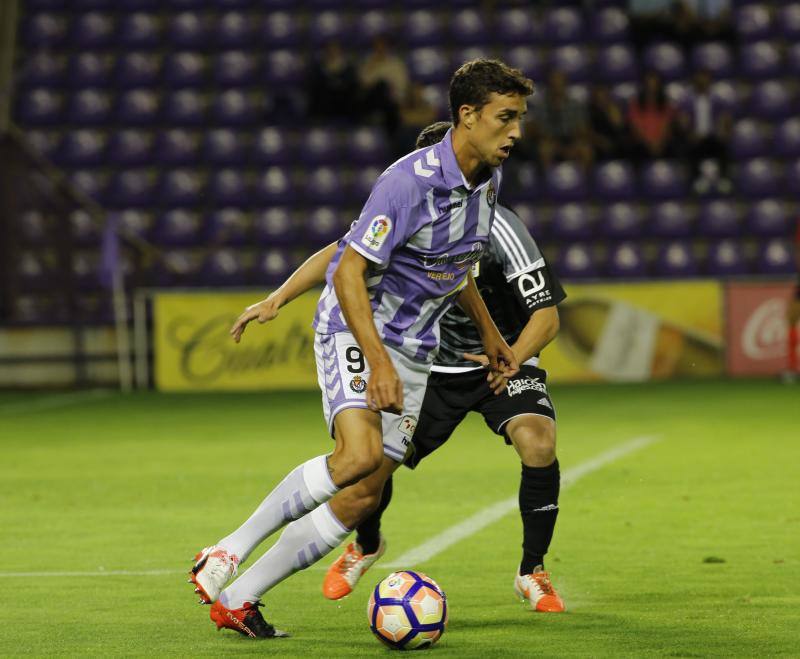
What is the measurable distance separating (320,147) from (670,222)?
426 centimetres

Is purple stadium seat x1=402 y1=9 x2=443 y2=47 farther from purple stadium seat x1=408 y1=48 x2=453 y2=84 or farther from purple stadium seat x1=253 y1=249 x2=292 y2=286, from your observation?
purple stadium seat x1=253 y1=249 x2=292 y2=286

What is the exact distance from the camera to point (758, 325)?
15.9 meters

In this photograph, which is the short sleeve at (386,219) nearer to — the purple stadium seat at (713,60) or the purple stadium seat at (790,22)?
the purple stadium seat at (713,60)

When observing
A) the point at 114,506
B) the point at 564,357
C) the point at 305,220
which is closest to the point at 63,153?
the point at 305,220

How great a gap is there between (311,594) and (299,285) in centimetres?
126

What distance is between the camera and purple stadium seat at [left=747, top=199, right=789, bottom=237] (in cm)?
1819

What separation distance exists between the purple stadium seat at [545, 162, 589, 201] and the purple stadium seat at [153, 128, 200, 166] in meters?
4.27

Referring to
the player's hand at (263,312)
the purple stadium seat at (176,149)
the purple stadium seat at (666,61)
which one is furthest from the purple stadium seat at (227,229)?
the player's hand at (263,312)

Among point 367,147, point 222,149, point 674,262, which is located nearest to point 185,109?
point 222,149

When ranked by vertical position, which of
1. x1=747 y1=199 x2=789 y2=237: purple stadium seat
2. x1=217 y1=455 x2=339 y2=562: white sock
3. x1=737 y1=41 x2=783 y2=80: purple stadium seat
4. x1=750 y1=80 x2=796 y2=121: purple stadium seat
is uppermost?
x1=737 y1=41 x2=783 y2=80: purple stadium seat

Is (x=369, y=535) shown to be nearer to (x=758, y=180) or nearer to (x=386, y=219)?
(x=386, y=219)

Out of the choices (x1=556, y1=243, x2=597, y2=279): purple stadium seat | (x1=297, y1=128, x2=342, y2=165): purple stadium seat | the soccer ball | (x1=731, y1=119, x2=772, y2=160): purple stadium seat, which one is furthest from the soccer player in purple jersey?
(x1=731, y1=119, x2=772, y2=160): purple stadium seat

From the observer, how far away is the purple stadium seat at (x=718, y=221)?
716 inches

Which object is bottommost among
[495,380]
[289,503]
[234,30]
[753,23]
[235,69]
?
[289,503]
